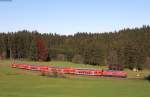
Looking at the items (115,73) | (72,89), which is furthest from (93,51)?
(72,89)

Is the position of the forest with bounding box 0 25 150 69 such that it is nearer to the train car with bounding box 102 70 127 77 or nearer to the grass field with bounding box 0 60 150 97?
the train car with bounding box 102 70 127 77

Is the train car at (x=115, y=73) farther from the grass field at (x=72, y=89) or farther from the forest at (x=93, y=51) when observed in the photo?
the forest at (x=93, y=51)

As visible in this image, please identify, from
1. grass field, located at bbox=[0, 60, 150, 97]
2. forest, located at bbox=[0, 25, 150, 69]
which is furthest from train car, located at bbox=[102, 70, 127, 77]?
forest, located at bbox=[0, 25, 150, 69]

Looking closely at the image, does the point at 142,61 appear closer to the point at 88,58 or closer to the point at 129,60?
Result: the point at 129,60

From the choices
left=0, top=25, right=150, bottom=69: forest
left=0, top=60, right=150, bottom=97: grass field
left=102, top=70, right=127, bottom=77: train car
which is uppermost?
left=0, top=25, right=150, bottom=69: forest

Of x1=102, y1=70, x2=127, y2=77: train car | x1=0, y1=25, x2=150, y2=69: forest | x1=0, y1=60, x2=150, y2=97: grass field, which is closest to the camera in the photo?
x1=0, y1=60, x2=150, y2=97: grass field

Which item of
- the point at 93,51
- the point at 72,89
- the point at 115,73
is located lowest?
the point at 72,89

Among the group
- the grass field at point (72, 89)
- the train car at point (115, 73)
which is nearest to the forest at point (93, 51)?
the train car at point (115, 73)

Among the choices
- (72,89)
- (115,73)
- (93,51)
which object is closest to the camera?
(72,89)

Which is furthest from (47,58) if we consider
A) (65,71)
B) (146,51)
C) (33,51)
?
(65,71)

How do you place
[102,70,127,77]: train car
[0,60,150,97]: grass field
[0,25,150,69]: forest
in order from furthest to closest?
[0,25,150,69]: forest
[102,70,127,77]: train car
[0,60,150,97]: grass field

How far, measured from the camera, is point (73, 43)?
623 feet

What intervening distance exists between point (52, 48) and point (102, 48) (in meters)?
49.5

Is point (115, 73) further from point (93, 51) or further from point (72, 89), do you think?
point (93, 51)
